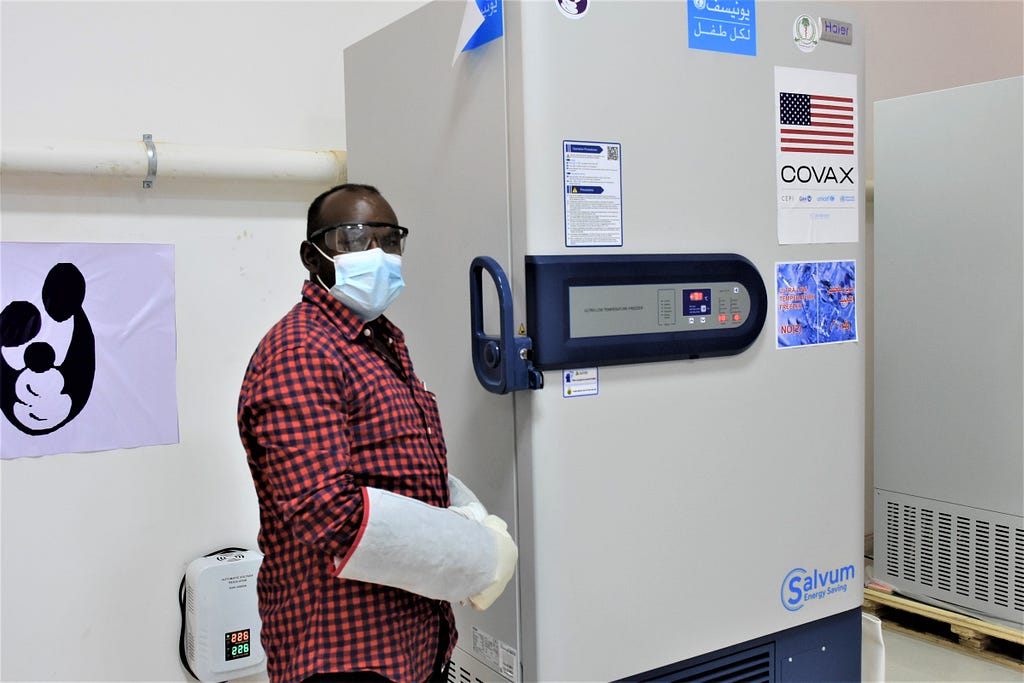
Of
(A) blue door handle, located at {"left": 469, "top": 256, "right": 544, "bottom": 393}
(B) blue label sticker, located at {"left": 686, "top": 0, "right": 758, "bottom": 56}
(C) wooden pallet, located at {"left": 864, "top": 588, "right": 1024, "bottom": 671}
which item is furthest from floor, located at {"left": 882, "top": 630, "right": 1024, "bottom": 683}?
(B) blue label sticker, located at {"left": 686, "top": 0, "right": 758, "bottom": 56}

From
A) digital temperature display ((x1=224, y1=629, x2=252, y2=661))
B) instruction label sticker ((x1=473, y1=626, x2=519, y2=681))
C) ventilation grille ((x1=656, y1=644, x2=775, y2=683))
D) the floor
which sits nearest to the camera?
instruction label sticker ((x1=473, y1=626, x2=519, y2=681))

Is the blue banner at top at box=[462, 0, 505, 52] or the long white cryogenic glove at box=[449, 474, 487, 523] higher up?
the blue banner at top at box=[462, 0, 505, 52]

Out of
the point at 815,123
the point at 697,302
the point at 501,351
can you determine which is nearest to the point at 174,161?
the point at 501,351

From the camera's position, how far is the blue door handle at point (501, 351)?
5.80 ft

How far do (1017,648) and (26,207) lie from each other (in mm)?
3415

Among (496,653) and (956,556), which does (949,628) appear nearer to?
(956,556)

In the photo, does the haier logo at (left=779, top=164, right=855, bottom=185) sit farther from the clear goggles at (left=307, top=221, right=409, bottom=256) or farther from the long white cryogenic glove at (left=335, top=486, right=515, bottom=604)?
the long white cryogenic glove at (left=335, top=486, right=515, bottom=604)

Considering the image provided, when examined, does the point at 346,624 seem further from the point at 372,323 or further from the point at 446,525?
the point at 372,323

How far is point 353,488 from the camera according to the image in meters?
1.47

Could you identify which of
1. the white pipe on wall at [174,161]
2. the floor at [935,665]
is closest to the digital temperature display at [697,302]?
the white pipe on wall at [174,161]

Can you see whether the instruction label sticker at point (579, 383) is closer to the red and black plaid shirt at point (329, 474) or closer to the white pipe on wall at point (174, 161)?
the red and black plaid shirt at point (329, 474)

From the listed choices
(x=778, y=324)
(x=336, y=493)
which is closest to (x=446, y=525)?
(x=336, y=493)

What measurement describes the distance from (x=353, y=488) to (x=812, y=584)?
4.16 feet

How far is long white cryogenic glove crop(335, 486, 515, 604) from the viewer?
4.80 ft
